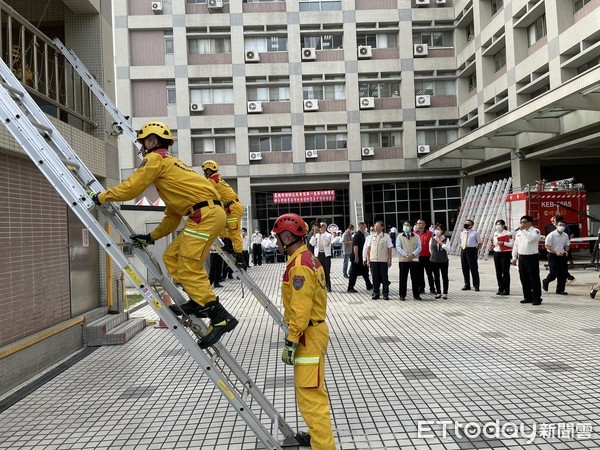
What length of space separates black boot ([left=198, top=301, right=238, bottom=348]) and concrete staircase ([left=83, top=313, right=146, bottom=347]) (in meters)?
4.68

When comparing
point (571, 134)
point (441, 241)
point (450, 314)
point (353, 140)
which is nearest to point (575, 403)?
point (450, 314)

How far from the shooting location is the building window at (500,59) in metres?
28.1

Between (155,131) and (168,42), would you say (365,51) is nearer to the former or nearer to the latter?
(168,42)

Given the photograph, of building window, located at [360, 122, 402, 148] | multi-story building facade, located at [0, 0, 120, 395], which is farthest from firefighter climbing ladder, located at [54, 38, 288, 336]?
building window, located at [360, 122, 402, 148]

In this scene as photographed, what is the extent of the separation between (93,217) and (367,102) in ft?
101

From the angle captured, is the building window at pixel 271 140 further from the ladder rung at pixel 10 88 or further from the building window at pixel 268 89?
the ladder rung at pixel 10 88

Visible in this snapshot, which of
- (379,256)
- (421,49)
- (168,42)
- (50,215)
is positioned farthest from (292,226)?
(421,49)

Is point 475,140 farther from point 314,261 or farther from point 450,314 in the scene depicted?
point 314,261

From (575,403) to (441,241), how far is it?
7201 millimetres

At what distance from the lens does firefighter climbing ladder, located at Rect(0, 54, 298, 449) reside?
3619mm

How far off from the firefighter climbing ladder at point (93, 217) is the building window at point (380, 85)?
3056cm

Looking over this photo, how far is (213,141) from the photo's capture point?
1280 inches

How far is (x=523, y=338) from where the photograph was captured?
7434 mm

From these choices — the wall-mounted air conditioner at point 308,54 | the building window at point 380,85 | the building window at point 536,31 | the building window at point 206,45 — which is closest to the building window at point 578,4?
the building window at point 536,31
